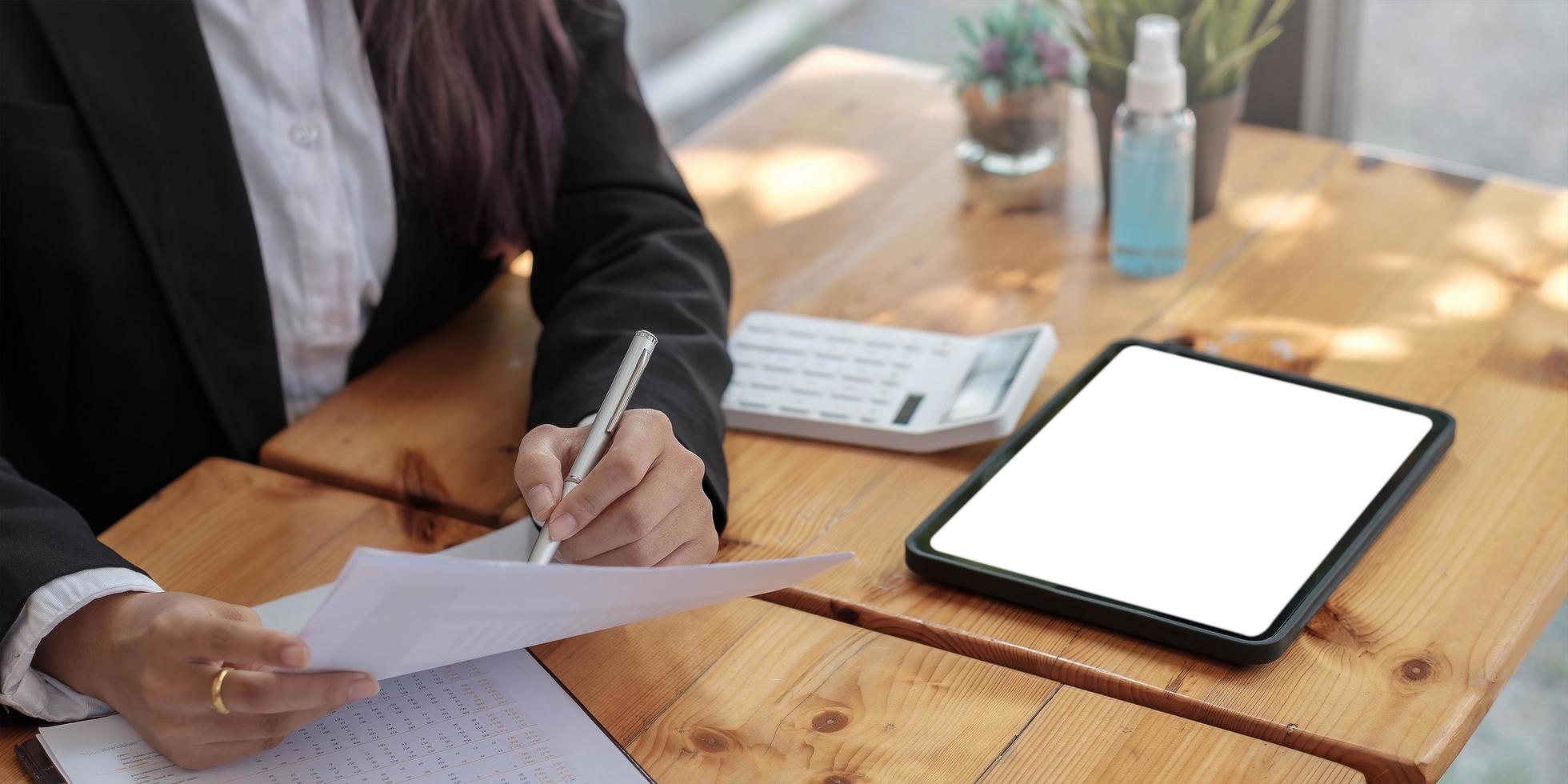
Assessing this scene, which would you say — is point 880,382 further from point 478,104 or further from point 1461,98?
point 1461,98

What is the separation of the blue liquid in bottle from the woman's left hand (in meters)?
0.49

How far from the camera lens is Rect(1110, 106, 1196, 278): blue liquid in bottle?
120cm

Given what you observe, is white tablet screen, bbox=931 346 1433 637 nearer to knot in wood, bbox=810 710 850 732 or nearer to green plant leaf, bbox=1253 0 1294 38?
knot in wood, bbox=810 710 850 732

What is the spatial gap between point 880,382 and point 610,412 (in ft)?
0.99

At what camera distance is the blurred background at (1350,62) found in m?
1.56

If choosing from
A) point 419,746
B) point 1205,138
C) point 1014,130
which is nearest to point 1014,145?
point 1014,130

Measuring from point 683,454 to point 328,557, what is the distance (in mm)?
254

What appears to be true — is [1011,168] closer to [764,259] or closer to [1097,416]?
[764,259]

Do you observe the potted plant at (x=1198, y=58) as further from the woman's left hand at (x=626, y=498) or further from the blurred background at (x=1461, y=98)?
the woman's left hand at (x=626, y=498)

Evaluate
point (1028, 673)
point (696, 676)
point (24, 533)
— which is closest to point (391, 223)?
point (24, 533)

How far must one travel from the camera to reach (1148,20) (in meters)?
1.21

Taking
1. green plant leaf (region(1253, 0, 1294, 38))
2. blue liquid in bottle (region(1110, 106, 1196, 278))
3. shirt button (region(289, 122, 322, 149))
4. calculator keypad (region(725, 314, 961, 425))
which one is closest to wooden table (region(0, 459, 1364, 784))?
calculator keypad (region(725, 314, 961, 425))

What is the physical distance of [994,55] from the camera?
1.38m

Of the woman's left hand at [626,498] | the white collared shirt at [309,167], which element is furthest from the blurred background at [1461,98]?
the woman's left hand at [626,498]
